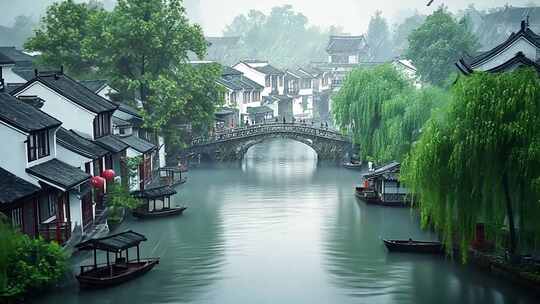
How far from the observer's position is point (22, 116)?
3109 cm

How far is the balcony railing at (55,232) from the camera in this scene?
30312mm

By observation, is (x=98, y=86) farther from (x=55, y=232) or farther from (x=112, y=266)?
(x=112, y=266)

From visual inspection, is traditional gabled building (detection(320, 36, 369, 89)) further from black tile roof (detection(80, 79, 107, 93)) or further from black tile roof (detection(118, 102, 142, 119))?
black tile roof (detection(80, 79, 107, 93))

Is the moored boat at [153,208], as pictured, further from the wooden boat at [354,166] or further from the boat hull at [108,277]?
the wooden boat at [354,166]

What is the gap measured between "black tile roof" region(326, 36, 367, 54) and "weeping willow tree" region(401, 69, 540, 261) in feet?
278

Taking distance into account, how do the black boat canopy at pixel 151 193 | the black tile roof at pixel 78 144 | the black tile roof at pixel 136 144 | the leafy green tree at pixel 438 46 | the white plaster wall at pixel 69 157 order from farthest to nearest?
the leafy green tree at pixel 438 46 → the black tile roof at pixel 136 144 → the black boat canopy at pixel 151 193 → the black tile roof at pixel 78 144 → the white plaster wall at pixel 69 157

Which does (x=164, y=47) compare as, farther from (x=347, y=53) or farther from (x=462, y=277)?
(x=347, y=53)

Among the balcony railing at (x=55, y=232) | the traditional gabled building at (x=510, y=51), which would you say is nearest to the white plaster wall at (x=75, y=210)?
the balcony railing at (x=55, y=232)

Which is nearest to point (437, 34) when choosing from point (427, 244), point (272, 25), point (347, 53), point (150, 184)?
point (347, 53)

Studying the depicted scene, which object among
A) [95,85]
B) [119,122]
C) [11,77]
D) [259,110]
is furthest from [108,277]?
[259,110]

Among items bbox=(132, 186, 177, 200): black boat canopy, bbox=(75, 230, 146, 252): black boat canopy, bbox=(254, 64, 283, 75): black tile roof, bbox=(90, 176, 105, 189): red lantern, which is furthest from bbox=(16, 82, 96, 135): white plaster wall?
bbox=(254, 64, 283, 75): black tile roof

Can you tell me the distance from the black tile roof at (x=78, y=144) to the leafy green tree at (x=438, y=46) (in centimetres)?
4591

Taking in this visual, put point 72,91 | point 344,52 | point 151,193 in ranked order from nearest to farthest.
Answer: point 72,91, point 151,193, point 344,52

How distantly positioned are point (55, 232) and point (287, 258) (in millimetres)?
10177
